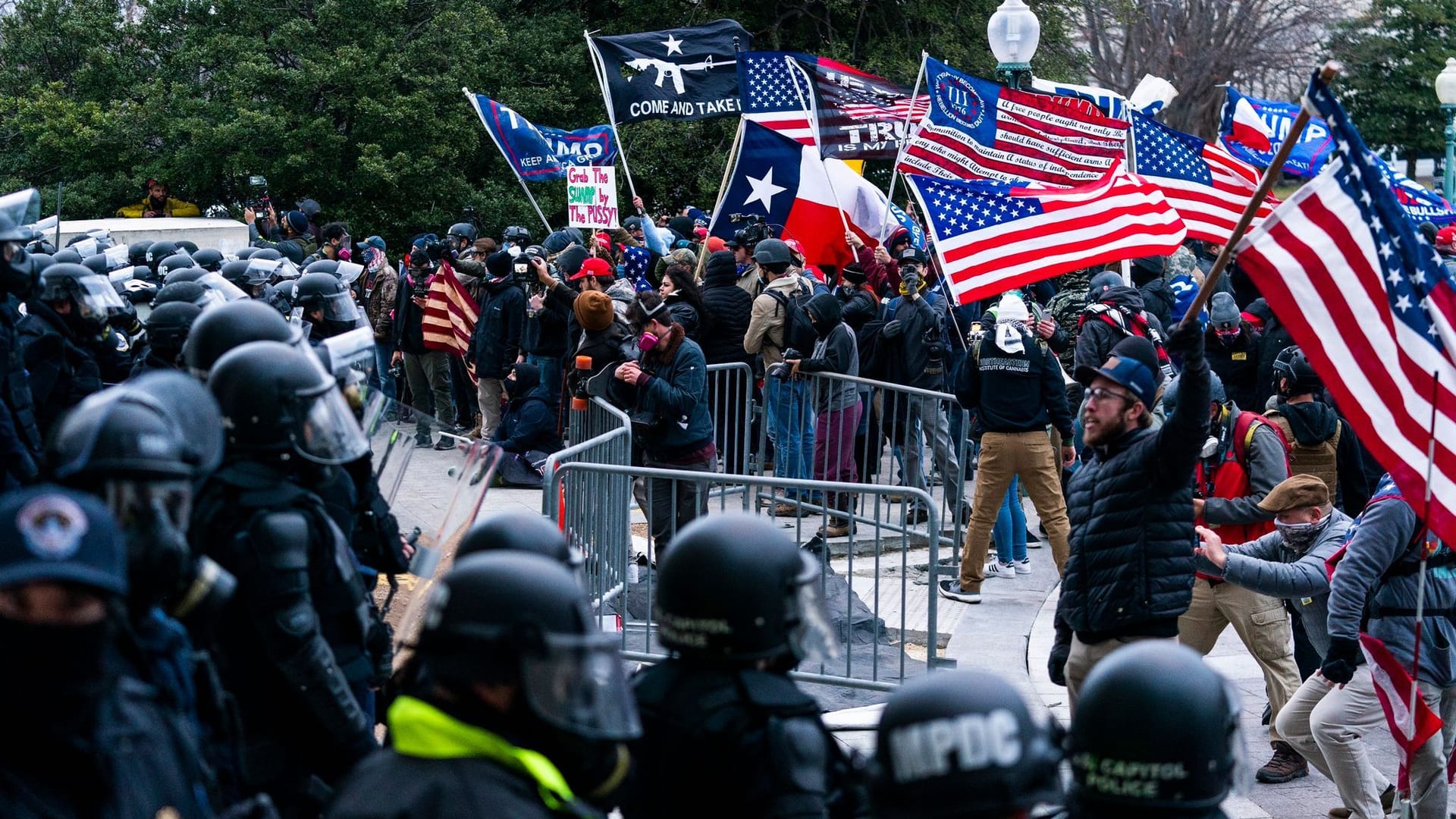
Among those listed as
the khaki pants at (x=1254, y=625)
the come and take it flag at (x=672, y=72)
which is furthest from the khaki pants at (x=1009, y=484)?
the come and take it flag at (x=672, y=72)

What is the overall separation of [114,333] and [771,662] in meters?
6.44

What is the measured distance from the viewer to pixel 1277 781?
23.2ft

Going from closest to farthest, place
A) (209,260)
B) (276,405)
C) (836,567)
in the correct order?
(276,405), (836,567), (209,260)

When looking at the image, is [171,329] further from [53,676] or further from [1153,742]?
[1153,742]

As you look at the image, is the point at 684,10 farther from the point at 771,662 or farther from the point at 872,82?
the point at 771,662

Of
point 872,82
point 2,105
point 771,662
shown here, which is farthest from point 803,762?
point 2,105

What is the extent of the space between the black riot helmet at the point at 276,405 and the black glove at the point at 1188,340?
9.08 ft

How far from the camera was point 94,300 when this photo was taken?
8.01 m

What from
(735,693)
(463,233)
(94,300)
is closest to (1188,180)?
(463,233)

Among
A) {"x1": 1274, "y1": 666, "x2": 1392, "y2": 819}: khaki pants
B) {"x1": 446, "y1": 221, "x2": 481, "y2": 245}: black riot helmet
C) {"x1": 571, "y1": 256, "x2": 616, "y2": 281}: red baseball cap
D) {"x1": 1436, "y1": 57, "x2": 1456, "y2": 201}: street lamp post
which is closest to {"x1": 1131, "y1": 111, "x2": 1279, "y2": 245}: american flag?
{"x1": 571, "y1": 256, "x2": 616, "y2": 281}: red baseball cap

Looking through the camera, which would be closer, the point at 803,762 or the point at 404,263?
the point at 803,762

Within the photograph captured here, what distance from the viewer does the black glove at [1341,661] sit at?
19.7ft

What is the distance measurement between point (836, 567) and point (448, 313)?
633cm

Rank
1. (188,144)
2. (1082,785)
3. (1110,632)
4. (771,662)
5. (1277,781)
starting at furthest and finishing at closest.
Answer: (188,144) < (1277,781) < (1110,632) < (771,662) < (1082,785)
